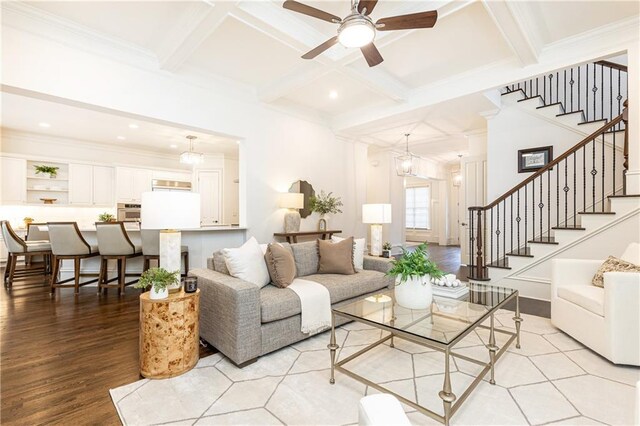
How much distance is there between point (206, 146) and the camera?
7375 mm

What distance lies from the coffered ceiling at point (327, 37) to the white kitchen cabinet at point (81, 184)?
4751mm

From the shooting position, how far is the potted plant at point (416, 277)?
7.06 ft

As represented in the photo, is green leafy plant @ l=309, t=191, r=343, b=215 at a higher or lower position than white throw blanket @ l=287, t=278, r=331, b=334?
higher

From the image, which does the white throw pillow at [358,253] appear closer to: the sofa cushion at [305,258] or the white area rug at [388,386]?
the sofa cushion at [305,258]

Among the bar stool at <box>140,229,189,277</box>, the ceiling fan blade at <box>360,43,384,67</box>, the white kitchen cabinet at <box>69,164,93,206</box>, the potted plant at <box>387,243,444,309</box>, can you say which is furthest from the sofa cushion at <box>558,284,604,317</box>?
the white kitchen cabinet at <box>69,164,93,206</box>

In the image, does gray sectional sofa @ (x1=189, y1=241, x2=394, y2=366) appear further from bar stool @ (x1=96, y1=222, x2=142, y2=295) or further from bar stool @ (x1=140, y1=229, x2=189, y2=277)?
bar stool @ (x1=96, y1=222, x2=142, y2=295)

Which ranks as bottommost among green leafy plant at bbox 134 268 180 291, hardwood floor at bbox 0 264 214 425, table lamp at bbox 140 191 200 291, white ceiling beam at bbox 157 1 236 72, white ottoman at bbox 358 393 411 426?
hardwood floor at bbox 0 264 214 425

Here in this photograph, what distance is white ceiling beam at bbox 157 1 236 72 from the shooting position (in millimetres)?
2750

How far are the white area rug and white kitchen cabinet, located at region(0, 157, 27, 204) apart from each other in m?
6.76

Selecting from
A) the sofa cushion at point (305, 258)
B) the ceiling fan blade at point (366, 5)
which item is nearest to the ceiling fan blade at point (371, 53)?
the ceiling fan blade at point (366, 5)

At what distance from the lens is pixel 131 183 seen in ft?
24.5

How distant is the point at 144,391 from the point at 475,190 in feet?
20.8

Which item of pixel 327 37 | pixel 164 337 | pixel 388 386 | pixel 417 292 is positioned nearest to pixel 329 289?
pixel 417 292

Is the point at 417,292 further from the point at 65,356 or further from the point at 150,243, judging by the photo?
the point at 150,243
